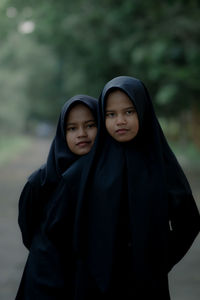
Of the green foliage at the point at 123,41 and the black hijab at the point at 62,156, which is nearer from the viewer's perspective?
the black hijab at the point at 62,156

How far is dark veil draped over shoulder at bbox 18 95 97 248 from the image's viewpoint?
2.58 meters

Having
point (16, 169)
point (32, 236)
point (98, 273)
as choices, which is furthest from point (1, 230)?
point (16, 169)

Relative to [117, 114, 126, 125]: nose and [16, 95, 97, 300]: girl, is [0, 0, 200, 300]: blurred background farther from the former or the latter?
[117, 114, 126, 125]: nose

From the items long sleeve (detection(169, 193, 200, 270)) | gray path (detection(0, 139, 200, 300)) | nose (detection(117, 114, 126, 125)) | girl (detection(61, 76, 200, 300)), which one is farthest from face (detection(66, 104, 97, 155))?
gray path (detection(0, 139, 200, 300))

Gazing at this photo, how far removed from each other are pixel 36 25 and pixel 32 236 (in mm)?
20218

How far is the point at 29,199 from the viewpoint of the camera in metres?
2.68

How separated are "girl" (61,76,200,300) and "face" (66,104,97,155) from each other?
0.19 metres

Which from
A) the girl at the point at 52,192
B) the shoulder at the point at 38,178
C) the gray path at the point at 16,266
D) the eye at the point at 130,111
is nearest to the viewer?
the eye at the point at 130,111

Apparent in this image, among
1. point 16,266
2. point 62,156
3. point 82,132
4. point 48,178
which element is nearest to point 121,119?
point 82,132

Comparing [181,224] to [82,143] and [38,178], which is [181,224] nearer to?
[82,143]

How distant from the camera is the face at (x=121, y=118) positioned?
2.29 metres

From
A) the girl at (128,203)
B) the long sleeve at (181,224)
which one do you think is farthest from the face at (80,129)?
the long sleeve at (181,224)

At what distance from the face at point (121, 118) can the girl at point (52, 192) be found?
0.81ft

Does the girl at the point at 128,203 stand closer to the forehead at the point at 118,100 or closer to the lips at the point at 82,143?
the forehead at the point at 118,100
